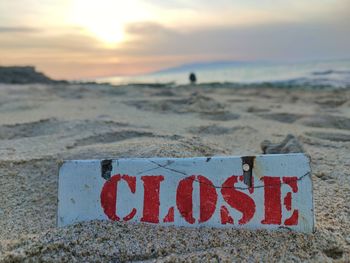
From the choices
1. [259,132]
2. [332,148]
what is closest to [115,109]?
[259,132]

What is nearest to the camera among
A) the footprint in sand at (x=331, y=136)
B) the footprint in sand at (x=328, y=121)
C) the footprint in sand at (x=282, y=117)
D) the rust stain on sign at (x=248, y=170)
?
the rust stain on sign at (x=248, y=170)

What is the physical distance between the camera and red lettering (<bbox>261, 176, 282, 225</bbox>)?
5.27 feet

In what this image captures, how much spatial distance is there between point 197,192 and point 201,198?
1.0 inches

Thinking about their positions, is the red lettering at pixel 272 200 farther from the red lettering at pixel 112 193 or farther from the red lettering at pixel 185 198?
the red lettering at pixel 112 193

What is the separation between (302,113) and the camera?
511 centimetres

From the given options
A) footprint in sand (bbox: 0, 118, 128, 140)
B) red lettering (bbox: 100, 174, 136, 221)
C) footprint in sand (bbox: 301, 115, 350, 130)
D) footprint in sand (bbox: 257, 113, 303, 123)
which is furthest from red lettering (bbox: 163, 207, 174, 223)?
footprint in sand (bbox: 257, 113, 303, 123)

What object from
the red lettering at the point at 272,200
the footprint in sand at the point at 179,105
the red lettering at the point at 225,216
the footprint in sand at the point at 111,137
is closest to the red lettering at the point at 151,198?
the red lettering at the point at 225,216

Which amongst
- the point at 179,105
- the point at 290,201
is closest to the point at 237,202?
the point at 290,201

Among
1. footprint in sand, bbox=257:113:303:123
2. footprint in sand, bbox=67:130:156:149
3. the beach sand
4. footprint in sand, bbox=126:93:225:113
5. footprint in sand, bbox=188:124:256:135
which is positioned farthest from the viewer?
footprint in sand, bbox=126:93:225:113

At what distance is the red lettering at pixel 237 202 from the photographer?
1617 millimetres

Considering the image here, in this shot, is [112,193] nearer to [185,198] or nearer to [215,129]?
[185,198]

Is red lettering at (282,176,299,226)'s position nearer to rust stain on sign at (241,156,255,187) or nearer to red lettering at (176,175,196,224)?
rust stain on sign at (241,156,255,187)

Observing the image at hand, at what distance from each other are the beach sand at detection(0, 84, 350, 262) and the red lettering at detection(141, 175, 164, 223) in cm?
4

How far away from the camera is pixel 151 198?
5.42ft
